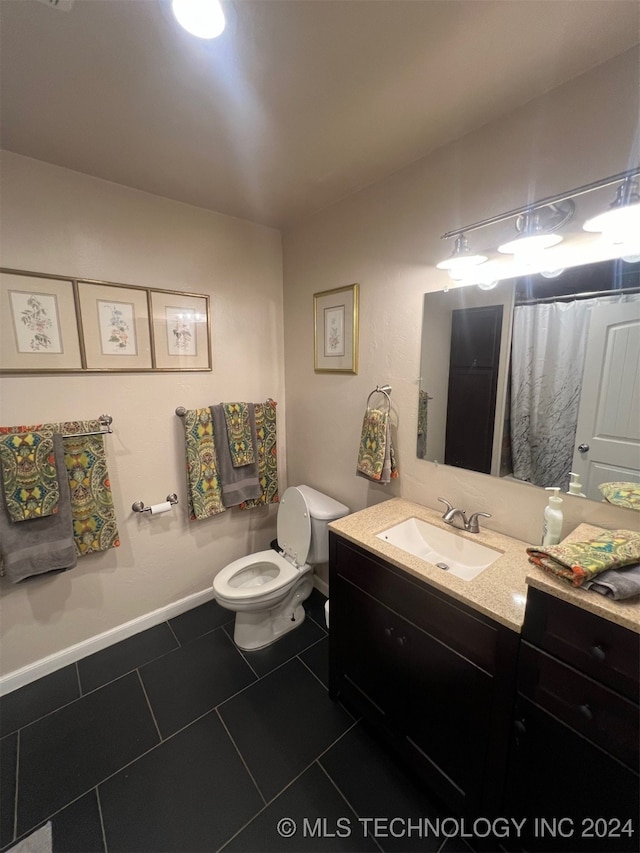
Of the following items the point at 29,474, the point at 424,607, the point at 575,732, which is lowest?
the point at 575,732

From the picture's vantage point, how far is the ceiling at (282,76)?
0.85m

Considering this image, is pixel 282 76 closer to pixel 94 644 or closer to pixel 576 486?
pixel 576 486

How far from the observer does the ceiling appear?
854 millimetres

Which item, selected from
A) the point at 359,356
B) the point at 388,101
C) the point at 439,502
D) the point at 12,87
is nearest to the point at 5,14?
the point at 12,87

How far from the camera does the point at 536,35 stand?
906 mm

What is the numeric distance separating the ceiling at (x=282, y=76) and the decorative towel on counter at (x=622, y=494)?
1.25m

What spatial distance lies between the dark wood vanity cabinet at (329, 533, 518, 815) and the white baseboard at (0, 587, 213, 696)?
115cm

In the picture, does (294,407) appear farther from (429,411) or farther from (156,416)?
(429,411)

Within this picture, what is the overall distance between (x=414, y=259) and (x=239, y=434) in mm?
1349

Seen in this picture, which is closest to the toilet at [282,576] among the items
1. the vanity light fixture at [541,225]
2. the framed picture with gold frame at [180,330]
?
the framed picture with gold frame at [180,330]

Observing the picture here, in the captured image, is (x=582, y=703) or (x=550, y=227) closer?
(x=582, y=703)

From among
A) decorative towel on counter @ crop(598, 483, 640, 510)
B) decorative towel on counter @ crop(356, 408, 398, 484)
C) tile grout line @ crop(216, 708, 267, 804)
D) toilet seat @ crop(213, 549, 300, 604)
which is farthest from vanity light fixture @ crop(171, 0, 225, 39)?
tile grout line @ crop(216, 708, 267, 804)

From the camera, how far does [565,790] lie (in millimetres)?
877

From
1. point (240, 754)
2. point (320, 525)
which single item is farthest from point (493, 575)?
point (240, 754)
